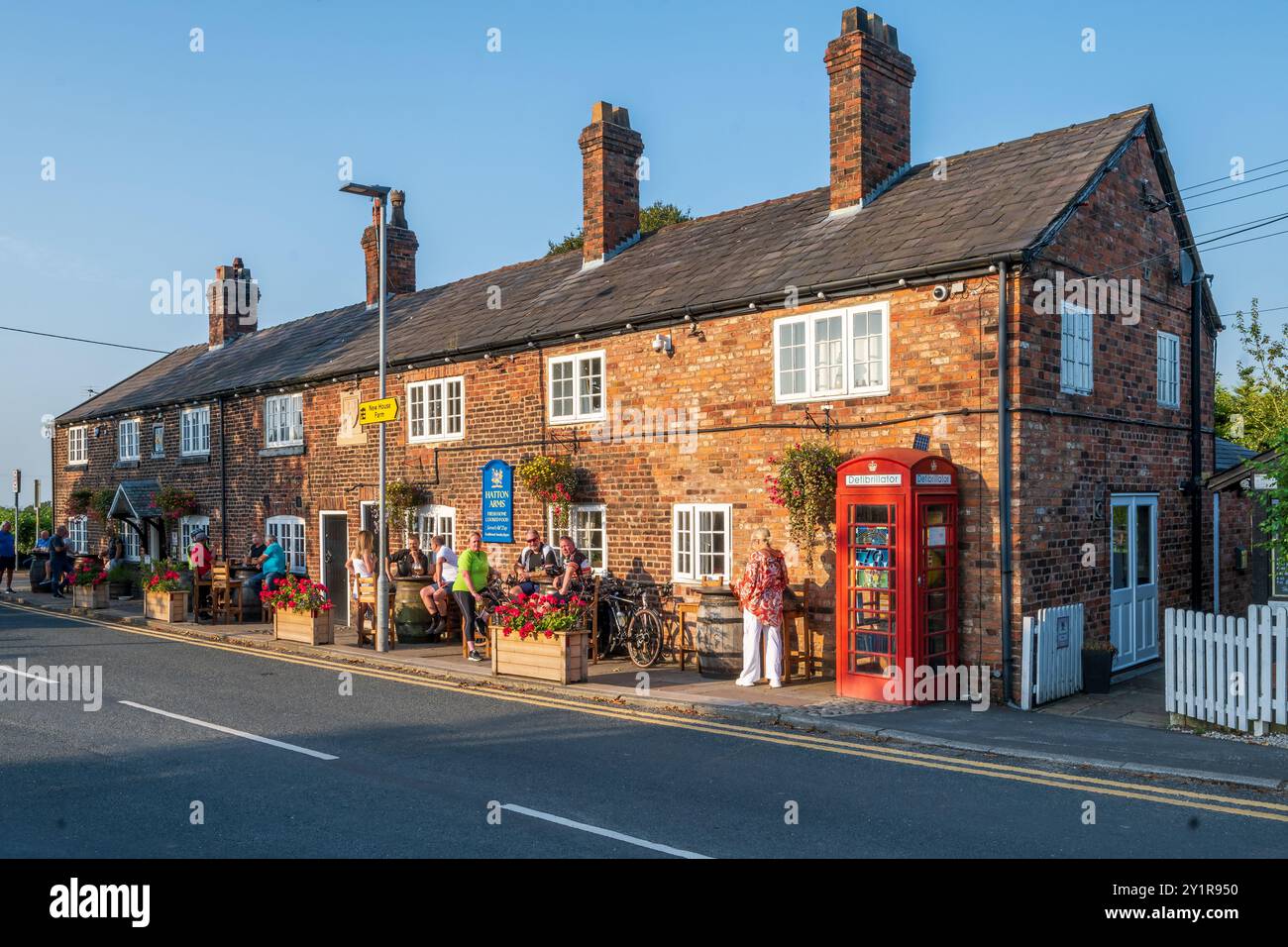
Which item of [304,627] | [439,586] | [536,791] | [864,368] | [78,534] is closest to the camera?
[536,791]

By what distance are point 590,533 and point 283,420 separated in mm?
10329

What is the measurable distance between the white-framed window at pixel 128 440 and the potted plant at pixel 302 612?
1430cm

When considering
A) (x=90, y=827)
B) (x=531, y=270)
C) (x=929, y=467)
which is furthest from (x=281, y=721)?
(x=531, y=270)

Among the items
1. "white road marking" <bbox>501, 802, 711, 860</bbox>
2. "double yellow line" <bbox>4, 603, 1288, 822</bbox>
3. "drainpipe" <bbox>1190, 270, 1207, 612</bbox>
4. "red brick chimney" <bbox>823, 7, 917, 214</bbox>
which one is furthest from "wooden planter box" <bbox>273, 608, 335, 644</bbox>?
"drainpipe" <bbox>1190, 270, 1207, 612</bbox>

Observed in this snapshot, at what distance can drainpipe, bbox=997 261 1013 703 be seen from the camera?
36.8ft

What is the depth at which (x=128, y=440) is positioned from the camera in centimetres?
2973

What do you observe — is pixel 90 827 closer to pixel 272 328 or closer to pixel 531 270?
pixel 531 270

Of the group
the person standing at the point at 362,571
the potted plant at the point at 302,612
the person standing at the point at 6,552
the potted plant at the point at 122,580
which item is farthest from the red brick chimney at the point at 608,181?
the person standing at the point at 6,552

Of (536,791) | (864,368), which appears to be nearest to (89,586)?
(864,368)

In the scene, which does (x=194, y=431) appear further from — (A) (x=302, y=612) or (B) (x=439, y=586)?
(B) (x=439, y=586)

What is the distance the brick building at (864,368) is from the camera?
11.6 meters

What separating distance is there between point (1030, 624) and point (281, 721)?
26.4ft

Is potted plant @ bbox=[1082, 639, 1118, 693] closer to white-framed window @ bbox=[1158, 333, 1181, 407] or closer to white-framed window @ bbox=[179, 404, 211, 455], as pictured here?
white-framed window @ bbox=[1158, 333, 1181, 407]

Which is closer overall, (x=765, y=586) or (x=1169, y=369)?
(x=765, y=586)
